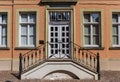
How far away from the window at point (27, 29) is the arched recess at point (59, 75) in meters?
2.94

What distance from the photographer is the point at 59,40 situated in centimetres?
2523

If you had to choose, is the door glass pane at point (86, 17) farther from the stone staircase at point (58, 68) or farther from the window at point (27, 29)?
the window at point (27, 29)

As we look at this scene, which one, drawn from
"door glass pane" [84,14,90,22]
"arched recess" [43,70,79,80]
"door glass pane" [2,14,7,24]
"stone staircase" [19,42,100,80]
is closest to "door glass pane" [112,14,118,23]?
"door glass pane" [84,14,90,22]

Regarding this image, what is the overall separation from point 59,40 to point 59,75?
268 cm

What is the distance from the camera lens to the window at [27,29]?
83.6ft

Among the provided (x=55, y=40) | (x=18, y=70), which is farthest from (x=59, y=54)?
(x=18, y=70)

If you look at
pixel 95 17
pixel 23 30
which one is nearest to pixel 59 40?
pixel 23 30

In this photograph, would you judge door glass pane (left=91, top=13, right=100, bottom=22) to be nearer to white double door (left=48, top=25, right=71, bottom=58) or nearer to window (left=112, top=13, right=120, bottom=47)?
window (left=112, top=13, right=120, bottom=47)

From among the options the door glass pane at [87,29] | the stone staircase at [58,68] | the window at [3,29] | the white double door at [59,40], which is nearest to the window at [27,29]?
the window at [3,29]

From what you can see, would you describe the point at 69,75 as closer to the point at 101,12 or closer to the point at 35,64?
the point at 35,64

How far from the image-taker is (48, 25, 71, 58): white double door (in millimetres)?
25028

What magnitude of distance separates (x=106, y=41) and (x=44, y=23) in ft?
13.6

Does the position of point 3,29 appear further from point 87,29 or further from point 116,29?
point 116,29

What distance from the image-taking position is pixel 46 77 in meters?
23.4
